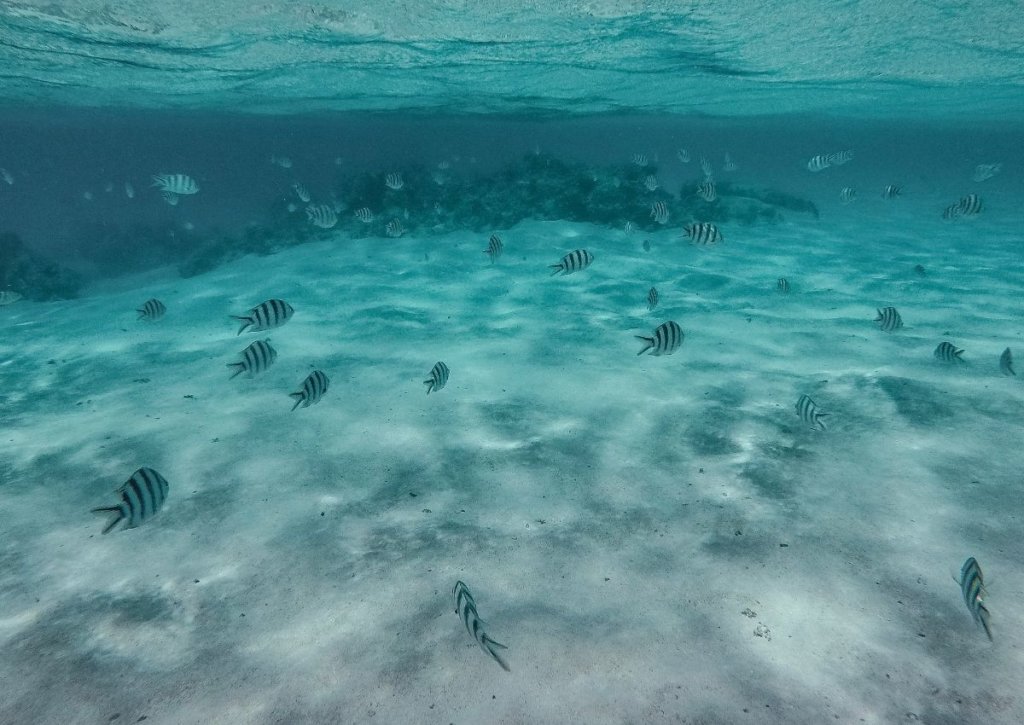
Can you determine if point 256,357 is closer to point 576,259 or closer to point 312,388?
point 312,388

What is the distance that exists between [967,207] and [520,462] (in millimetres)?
9888

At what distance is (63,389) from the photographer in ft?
27.8

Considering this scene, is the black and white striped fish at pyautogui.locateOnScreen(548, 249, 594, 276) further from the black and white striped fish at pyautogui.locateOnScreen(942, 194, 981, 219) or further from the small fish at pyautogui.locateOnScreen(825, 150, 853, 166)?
the small fish at pyautogui.locateOnScreen(825, 150, 853, 166)

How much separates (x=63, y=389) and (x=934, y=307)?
16187 mm

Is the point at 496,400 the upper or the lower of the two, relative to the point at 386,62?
lower

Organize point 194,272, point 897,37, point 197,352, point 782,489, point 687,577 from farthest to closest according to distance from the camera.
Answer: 1. point 194,272
2. point 897,37
3. point 197,352
4. point 782,489
5. point 687,577

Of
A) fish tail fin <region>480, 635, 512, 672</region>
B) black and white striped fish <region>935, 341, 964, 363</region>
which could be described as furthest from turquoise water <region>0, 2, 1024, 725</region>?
black and white striped fish <region>935, 341, 964, 363</region>

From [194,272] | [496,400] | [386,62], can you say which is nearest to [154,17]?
[386,62]

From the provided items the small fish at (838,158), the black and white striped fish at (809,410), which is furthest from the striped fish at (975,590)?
the small fish at (838,158)

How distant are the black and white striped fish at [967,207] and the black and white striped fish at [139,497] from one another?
12.4m

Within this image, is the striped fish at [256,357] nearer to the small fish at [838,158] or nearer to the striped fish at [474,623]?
the striped fish at [474,623]

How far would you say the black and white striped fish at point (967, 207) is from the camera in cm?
920

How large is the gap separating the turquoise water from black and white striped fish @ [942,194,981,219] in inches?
74.2

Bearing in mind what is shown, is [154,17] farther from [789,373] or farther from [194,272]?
[789,373]
